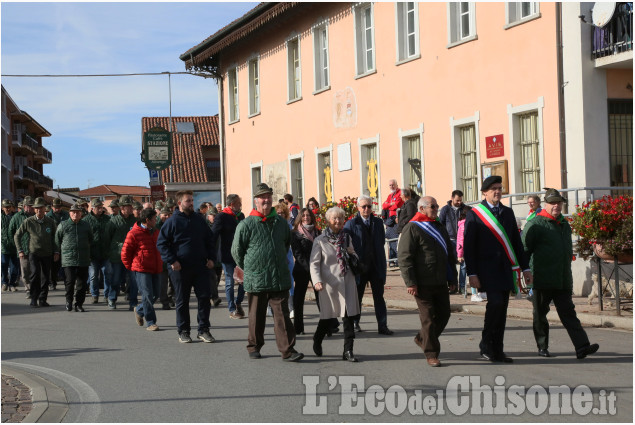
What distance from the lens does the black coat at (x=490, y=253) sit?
33.8 feet

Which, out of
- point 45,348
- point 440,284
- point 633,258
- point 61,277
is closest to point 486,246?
point 440,284

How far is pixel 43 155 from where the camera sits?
12275cm

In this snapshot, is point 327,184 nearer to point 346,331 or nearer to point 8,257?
point 8,257

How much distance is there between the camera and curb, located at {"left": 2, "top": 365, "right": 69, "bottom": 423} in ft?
25.9

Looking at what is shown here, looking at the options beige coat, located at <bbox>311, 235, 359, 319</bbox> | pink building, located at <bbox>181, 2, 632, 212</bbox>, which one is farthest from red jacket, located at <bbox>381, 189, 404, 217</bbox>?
beige coat, located at <bbox>311, 235, 359, 319</bbox>

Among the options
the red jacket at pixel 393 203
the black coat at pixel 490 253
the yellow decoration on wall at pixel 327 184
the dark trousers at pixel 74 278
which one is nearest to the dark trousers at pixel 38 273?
the dark trousers at pixel 74 278

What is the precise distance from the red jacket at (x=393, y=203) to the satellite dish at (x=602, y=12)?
580cm

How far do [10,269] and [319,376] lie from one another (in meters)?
15.3

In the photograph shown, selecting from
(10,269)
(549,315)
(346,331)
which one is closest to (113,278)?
(10,269)

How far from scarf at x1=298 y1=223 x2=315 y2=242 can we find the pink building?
283 inches

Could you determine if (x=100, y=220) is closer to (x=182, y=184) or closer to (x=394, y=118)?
(x=394, y=118)

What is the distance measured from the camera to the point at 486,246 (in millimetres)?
10336

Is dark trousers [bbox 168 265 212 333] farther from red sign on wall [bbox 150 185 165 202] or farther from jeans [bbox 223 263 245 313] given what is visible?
red sign on wall [bbox 150 185 165 202]

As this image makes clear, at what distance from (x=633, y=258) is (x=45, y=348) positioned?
25.4 ft
